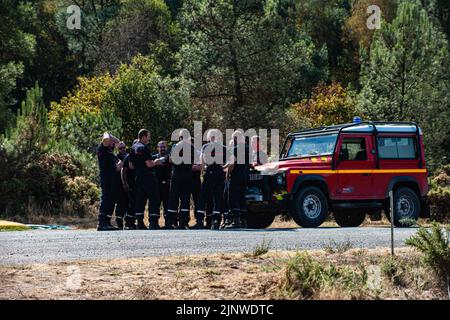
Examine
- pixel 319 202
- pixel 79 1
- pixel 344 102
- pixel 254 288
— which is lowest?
pixel 254 288

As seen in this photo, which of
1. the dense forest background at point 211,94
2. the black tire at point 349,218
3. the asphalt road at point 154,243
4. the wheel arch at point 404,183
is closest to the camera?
the asphalt road at point 154,243

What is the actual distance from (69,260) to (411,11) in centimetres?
3112

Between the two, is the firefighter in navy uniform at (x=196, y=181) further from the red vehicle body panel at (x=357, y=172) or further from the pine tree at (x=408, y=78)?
the pine tree at (x=408, y=78)

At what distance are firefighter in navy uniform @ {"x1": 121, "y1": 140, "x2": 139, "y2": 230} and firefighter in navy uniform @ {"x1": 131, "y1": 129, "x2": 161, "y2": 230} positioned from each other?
34 cm

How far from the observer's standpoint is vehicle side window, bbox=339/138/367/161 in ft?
63.1

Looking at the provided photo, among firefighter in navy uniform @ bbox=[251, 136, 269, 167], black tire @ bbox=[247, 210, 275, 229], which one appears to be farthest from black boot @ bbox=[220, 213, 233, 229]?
firefighter in navy uniform @ bbox=[251, 136, 269, 167]

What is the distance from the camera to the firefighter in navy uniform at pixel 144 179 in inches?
691

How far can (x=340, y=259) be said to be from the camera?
10852 mm

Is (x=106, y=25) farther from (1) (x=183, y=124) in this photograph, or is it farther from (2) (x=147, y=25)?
(1) (x=183, y=124)

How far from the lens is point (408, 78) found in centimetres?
3953

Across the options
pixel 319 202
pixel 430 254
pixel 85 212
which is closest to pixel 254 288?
pixel 430 254

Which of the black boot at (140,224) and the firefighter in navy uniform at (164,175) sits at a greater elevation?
the firefighter in navy uniform at (164,175)

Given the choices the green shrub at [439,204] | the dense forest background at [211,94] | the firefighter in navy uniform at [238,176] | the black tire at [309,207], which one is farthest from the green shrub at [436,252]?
the dense forest background at [211,94]

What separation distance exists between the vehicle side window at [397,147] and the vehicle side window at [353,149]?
436mm
